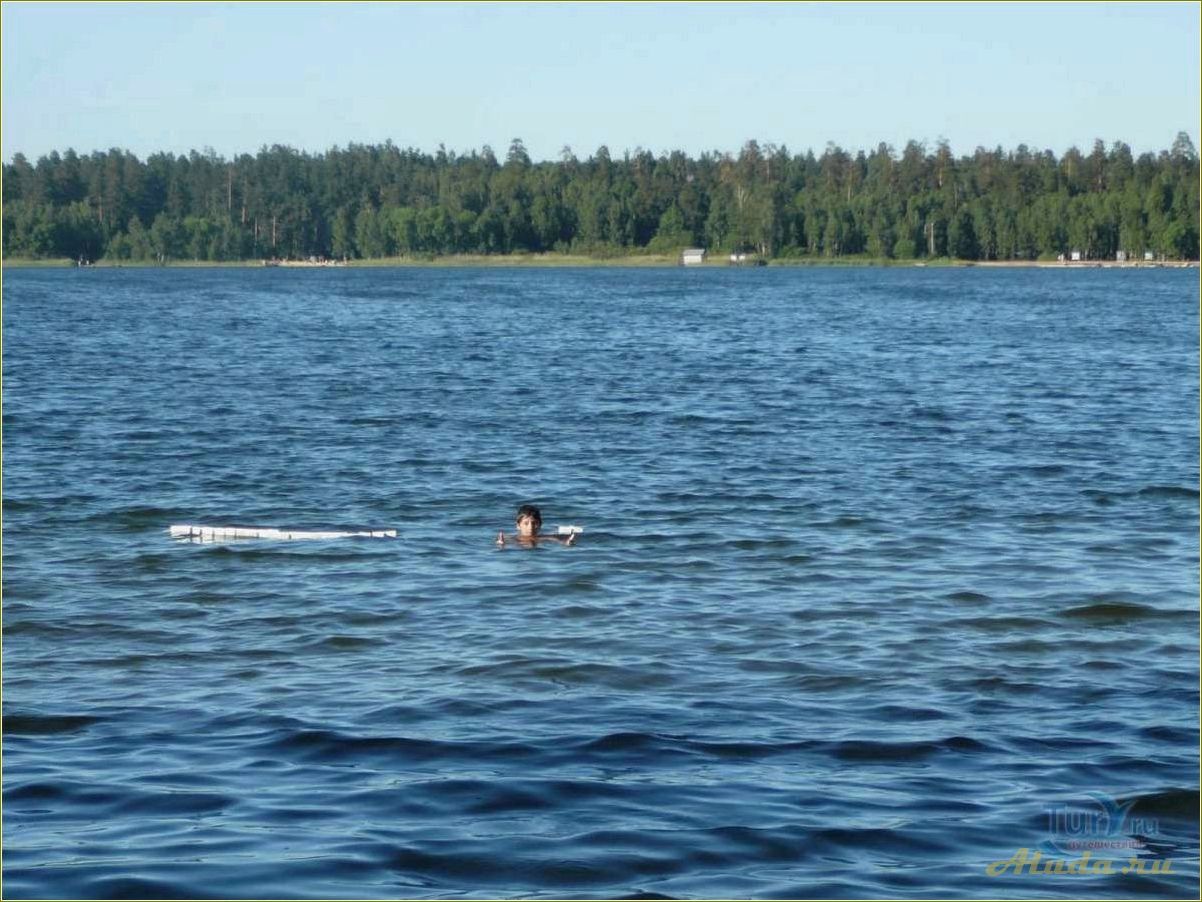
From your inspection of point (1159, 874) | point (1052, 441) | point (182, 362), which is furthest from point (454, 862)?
point (182, 362)

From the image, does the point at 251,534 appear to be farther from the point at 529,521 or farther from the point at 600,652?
the point at 600,652

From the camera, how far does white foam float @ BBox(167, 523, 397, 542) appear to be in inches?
1019

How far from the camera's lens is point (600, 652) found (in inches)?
716

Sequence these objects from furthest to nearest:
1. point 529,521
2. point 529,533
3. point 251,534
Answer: point 251,534 < point 529,533 < point 529,521

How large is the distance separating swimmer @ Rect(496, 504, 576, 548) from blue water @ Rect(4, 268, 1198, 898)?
0.78m

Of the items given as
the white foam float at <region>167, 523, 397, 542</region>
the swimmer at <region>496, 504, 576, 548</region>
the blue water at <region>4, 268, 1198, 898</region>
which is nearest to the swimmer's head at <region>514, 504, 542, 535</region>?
the swimmer at <region>496, 504, 576, 548</region>

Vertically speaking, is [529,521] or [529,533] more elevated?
[529,521]

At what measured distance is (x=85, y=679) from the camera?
55.8 ft

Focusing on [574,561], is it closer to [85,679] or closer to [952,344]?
[85,679]

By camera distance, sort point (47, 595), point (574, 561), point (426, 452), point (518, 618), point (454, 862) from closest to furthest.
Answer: point (454, 862) < point (518, 618) < point (47, 595) < point (574, 561) < point (426, 452)

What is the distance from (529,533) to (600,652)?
709 centimetres

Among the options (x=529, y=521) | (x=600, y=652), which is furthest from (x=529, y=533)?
(x=600, y=652)

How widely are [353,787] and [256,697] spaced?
3.25m

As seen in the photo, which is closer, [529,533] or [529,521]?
[529,521]
